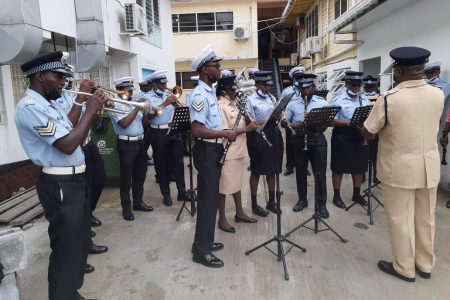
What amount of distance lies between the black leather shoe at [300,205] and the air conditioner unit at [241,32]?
13.1 meters

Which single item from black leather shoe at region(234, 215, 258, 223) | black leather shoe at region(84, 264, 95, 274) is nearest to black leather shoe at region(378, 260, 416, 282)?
black leather shoe at region(234, 215, 258, 223)

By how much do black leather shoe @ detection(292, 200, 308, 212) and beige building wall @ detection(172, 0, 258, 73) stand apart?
510 inches

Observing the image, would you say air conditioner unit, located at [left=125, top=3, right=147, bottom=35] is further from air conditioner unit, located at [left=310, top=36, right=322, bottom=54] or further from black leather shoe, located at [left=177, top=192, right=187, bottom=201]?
air conditioner unit, located at [left=310, top=36, right=322, bottom=54]

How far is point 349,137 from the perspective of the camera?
498 cm

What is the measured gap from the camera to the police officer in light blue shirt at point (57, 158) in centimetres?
243

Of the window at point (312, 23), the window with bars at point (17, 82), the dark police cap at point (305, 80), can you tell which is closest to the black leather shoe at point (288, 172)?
the dark police cap at point (305, 80)

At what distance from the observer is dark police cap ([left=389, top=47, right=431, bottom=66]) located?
9.64 ft

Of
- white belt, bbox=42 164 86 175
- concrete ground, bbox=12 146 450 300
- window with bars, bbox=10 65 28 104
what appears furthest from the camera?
window with bars, bbox=10 65 28 104

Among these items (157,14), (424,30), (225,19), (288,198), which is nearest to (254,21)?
(225,19)

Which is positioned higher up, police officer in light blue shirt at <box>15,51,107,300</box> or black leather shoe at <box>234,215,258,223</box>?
police officer in light blue shirt at <box>15,51,107,300</box>

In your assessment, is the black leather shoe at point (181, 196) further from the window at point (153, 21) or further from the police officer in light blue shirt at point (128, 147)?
the window at point (153, 21)

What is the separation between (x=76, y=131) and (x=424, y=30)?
21.2 ft

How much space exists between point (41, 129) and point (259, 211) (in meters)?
3.27

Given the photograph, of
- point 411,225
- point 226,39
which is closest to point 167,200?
point 411,225
